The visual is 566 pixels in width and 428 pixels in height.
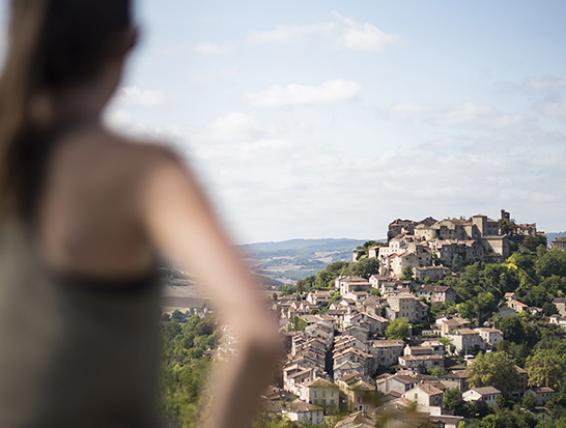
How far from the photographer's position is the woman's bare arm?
2.22 feet

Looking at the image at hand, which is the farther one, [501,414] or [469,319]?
[469,319]

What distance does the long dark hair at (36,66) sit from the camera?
75 cm

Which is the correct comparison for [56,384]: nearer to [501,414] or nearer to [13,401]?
[13,401]

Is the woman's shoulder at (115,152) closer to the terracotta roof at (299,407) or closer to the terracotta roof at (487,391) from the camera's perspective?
the terracotta roof at (299,407)

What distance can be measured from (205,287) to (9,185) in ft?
0.59

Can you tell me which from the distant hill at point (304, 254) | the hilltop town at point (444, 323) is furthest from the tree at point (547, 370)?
the distant hill at point (304, 254)

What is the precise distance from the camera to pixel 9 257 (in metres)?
0.74

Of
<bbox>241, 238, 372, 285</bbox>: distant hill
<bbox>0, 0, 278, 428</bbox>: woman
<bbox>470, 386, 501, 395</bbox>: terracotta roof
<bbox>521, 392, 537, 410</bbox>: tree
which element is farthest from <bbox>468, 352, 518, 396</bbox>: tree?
<bbox>0, 0, 278, 428</bbox>: woman

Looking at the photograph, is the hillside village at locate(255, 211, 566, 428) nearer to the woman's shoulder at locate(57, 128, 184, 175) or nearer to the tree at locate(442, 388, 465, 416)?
the tree at locate(442, 388, 465, 416)

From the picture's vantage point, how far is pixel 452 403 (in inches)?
1267

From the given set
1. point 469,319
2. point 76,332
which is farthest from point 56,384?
point 469,319

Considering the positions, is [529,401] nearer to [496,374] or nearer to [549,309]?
[496,374]

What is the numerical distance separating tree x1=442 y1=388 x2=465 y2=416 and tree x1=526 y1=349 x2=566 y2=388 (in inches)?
164

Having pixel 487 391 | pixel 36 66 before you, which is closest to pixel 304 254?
pixel 487 391
